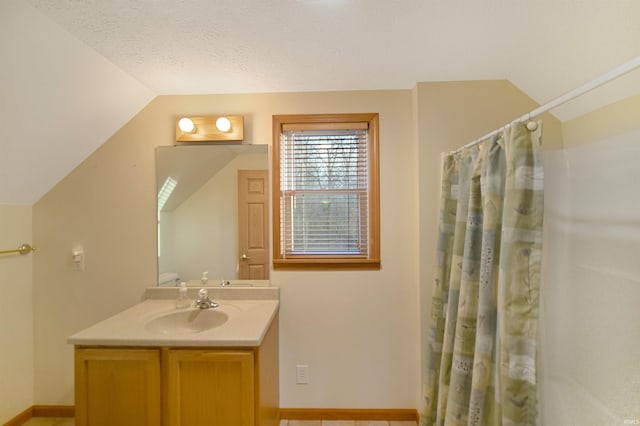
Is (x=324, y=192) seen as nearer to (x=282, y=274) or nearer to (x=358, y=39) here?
(x=282, y=274)

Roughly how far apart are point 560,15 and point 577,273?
3.67 ft

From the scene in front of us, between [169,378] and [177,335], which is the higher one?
[177,335]

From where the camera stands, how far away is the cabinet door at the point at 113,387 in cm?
129

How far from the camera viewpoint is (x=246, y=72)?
1593 mm

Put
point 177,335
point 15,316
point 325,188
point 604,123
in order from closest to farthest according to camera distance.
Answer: point 604,123, point 177,335, point 15,316, point 325,188

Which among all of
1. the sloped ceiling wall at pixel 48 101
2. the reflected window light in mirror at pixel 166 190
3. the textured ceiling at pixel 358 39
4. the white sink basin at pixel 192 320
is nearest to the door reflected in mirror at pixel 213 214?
the reflected window light in mirror at pixel 166 190

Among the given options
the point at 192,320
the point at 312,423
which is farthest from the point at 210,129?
the point at 312,423

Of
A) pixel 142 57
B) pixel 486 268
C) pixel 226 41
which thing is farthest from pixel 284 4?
pixel 486 268

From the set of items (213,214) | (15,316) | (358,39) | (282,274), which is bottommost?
(15,316)

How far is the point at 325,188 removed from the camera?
6.20 feet

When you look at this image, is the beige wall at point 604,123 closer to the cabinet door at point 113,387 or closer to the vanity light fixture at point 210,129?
the vanity light fixture at point 210,129

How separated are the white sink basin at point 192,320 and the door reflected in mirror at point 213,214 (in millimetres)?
236

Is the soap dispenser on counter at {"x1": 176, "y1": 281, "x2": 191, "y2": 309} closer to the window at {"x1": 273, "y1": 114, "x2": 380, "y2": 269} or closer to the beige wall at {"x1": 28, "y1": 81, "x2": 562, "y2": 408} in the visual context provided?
the beige wall at {"x1": 28, "y1": 81, "x2": 562, "y2": 408}

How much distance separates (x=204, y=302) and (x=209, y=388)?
52 cm
